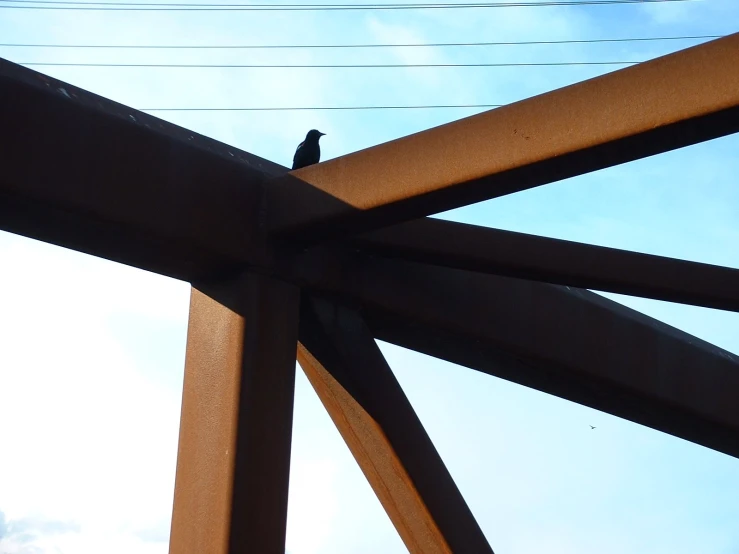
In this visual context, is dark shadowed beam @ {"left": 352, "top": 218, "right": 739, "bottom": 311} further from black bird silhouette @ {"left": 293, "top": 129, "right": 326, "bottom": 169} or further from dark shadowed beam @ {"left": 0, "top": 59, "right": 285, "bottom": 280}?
black bird silhouette @ {"left": 293, "top": 129, "right": 326, "bottom": 169}

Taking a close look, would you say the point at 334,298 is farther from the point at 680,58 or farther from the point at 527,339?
the point at 680,58

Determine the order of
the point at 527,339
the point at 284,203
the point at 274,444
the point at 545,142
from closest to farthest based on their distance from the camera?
the point at 545,142 → the point at 274,444 → the point at 284,203 → the point at 527,339

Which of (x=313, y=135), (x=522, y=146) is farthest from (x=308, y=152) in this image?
(x=522, y=146)

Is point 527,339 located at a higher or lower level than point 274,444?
higher

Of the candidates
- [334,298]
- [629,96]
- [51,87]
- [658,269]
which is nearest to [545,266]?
[658,269]

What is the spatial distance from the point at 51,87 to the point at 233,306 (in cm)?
117

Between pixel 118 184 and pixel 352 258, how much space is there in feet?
4.26

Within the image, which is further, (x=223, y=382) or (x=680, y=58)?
(x=223, y=382)

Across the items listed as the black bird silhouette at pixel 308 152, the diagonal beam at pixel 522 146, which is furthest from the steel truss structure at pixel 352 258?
the black bird silhouette at pixel 308 152

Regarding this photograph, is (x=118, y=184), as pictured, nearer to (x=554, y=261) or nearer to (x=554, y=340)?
(x=554, y=261)

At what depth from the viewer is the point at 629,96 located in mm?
3803

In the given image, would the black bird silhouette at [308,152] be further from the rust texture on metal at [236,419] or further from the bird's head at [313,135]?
the rust texture on metal at [236,419]

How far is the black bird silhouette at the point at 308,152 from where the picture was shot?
7534 millimetres

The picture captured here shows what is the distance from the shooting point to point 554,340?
5750 millimetres
